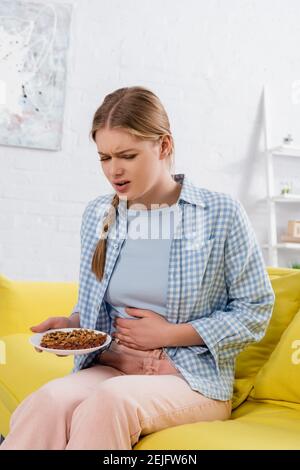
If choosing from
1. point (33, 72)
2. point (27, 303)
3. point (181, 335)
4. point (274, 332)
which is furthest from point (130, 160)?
point (33, 72)

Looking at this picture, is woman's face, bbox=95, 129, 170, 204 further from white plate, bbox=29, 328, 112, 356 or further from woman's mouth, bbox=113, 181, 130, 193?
white plate, bbox=29, 328, 112, 356

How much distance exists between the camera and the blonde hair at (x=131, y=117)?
1.38m

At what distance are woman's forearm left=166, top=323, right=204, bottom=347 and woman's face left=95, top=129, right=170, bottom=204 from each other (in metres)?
0.33

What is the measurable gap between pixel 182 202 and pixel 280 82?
318 cm

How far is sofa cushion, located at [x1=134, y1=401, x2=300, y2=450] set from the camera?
110 centimetres

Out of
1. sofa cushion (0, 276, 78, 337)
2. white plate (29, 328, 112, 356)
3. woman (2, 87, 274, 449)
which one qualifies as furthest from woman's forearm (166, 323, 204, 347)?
sofa cushion (0, 276, 78, 337)

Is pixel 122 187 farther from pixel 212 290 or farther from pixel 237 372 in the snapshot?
pixel 237 372

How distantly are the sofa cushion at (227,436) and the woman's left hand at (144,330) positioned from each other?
205 millimetres

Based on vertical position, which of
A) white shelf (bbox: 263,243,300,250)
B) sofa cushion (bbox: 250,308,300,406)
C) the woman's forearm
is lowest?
sofa cushion (bbox: 250,308,300,406)

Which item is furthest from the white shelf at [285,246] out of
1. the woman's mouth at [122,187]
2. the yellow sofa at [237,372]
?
the woman's mouth at [122,187]

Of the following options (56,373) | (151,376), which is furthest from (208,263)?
(56,373)

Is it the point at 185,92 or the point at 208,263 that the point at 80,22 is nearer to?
the point at 185,92

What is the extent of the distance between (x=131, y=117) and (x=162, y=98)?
2733mm

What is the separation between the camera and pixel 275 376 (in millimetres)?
1490
